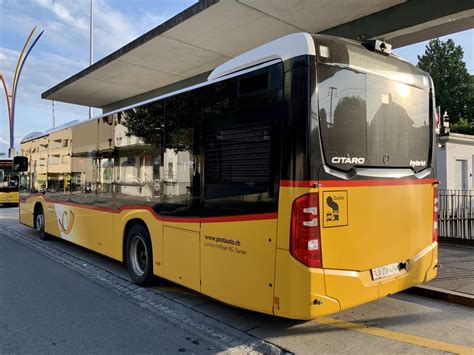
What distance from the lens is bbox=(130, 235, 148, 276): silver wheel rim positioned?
633 cm

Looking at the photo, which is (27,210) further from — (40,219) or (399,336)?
(399,336)

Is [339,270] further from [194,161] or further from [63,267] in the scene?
[63,267]

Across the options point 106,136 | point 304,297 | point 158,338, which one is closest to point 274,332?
point 304,297

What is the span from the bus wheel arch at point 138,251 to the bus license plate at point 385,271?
3310mm

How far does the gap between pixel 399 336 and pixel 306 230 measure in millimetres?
1793

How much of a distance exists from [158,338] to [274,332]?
126 cm

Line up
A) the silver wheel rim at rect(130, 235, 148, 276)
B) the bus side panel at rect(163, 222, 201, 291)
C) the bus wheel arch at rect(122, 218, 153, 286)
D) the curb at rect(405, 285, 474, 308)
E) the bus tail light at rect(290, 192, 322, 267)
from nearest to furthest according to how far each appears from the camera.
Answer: the bus tail light at rect(290, 192, 322, 267)
the bus side panel at rect(163, 222, 201, 291)
the curb at rect(405, 285, 474, 308)
the bus wheel arch at rect(122, 218, 153, 286)
the silver wheel rim at rect(130, 235, 148, 276)

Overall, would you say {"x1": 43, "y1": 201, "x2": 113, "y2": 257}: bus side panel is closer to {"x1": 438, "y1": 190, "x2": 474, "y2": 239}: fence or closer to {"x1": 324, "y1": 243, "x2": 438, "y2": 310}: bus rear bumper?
{"x1": 324, "y1": 243, "x2": 438, "y2": 310}: bus rear bumper

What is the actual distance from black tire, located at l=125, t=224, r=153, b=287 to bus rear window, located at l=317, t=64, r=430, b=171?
3427 mm

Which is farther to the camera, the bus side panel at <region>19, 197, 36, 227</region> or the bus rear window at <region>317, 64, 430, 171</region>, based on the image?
the bus side panel at <region>19, 197, 36, 227</region>

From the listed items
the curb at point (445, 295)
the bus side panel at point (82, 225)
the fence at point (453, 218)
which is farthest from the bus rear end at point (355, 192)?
the fence at point (453, 218)

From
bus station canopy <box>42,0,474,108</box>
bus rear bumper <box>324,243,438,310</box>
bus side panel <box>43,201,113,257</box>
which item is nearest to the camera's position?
bus rear bumper <box>324,243,438,310</box>

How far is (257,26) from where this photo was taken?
8484 millimetres

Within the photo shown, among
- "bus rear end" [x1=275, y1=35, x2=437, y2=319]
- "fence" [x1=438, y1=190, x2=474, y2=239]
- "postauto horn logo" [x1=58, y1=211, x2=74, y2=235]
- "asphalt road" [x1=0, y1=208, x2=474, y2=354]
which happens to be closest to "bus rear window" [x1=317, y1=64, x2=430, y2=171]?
"bus rear end" [x1=275, y1=35, x2=437, y2=319]
